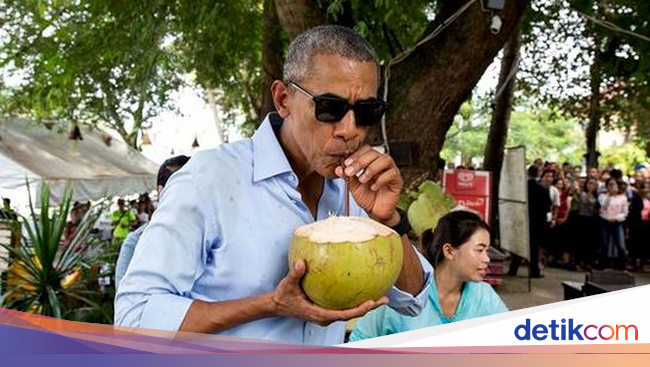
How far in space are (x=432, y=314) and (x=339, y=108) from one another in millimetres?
1654

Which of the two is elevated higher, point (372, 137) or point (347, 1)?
point (347, 1)

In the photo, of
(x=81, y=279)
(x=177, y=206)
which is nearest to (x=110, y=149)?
(x=81, y=279)

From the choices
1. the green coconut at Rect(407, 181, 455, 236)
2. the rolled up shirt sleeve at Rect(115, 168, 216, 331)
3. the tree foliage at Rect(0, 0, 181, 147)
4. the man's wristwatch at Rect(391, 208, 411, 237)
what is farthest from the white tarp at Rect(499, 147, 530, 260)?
the rolled up shirt sleeve at Rect(115, 168, 216, 331)

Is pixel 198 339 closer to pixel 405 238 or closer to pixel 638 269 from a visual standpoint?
pixel 405 238

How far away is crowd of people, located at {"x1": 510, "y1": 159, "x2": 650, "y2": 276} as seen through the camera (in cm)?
1143

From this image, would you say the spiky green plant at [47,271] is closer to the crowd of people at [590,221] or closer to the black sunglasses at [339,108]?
the black sunglasses at [339,108]

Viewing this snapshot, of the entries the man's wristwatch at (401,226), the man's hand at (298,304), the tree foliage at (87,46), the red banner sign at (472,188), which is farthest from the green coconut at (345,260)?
the red banner sign at (472,188)

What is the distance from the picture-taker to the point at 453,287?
3387 mm

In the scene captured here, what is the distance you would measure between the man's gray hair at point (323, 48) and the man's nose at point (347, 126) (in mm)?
133

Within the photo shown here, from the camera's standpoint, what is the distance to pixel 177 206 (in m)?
1.66

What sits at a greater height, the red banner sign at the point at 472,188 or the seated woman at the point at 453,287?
the red banner sign at the point at 472,188

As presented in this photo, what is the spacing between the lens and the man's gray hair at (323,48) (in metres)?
1.76

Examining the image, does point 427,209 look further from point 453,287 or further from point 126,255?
point 126,255

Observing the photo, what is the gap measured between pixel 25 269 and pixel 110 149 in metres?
14.6
